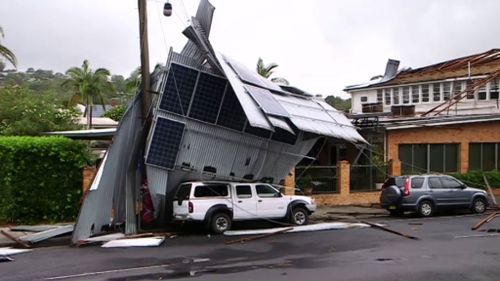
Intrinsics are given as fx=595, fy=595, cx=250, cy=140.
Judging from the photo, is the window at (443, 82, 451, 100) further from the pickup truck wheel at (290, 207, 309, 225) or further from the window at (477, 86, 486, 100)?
the pickup truck wheel at (290, 207, 309, 225)

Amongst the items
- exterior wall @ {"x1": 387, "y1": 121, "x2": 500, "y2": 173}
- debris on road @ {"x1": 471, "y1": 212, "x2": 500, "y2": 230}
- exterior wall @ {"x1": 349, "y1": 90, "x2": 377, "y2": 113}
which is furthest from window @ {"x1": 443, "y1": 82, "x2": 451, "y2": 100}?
debris on road @ {"x1": 471, "y1": 212, "x2": 500, "y2": 230}

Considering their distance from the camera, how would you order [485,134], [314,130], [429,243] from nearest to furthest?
[429,243], [314,130], [485,134]

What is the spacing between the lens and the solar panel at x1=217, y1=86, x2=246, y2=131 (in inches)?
773

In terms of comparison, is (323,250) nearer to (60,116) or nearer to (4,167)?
(4,167)

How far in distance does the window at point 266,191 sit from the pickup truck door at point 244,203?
252mm

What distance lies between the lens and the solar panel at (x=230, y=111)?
1962cm

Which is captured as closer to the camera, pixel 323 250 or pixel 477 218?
pixel 323 250

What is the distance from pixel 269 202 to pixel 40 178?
7.73m

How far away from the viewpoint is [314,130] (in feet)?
60.8

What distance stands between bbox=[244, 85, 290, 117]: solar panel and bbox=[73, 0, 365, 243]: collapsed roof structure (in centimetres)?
4

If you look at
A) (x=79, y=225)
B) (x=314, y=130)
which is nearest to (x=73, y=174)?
(x=79, y=225)

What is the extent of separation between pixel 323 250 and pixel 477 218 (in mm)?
10165

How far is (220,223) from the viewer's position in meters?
Answer: 17.9

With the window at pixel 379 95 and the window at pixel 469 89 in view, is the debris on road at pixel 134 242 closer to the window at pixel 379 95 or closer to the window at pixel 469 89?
the window at pixel 469 89
